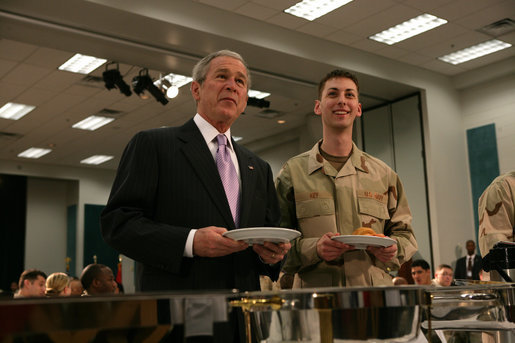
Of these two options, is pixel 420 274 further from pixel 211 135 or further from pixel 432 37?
pixel 211 135

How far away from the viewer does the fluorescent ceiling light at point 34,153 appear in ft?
→ 45.2

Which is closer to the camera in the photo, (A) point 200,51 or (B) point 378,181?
(B) point 378,181

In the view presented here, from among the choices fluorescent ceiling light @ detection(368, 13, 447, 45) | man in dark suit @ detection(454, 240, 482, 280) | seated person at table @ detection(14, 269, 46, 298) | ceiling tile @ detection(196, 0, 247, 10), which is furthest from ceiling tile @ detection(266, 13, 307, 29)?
man in dark suit @ detection(454, 240, 482, 280)

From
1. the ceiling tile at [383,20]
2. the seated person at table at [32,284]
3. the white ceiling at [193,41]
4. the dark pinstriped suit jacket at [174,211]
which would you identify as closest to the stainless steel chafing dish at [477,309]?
the dark pinstriped suit jacket at [174,211]

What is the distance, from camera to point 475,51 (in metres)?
8.84

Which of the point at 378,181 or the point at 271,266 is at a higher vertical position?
the point at 378,181

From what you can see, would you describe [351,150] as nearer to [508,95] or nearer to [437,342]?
[437,342]

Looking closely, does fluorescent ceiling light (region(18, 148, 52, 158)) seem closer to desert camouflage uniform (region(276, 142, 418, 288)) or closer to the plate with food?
desert camouflage uniform (region(276, 142, 418, 288))

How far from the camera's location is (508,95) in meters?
9.32

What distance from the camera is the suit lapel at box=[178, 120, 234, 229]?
1.78 metres

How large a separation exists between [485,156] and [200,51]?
196 inches

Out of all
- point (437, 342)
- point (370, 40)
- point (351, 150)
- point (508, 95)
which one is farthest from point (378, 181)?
point (508, 95)

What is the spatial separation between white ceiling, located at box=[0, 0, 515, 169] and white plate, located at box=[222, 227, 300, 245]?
5307 mm

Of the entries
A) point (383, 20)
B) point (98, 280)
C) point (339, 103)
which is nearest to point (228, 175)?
point (339, 103)
